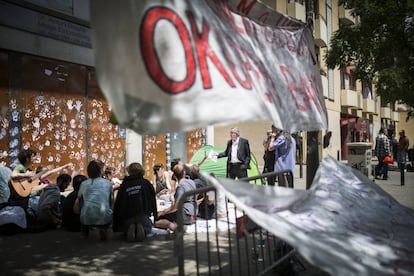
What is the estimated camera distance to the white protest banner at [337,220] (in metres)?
2.17

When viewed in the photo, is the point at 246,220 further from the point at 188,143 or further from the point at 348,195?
the point at 188,143

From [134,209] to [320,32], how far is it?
889 inches

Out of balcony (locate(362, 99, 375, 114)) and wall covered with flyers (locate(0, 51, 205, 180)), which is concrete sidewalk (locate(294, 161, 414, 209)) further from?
balcony (locate(362, 99, 375, 114))

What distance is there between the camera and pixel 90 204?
6250 mm

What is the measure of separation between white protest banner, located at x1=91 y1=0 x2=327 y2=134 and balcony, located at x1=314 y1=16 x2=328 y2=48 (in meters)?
24.6

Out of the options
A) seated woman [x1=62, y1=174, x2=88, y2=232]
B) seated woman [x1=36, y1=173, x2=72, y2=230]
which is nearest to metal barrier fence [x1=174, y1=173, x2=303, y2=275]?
seated woman [x1=62, y1=174, x2=88, y2=232]

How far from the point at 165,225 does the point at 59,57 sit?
5.40 m

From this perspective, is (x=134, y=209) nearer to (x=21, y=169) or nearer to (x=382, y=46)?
(x=21, y=169)

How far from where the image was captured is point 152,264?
16.2 feet

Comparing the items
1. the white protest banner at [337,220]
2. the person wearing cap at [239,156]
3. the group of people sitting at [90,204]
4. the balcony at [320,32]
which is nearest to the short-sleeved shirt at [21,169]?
the group of people sitting at [90,204]

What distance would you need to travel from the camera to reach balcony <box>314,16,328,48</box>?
85.1 ft

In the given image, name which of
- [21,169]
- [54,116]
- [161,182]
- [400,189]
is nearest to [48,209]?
[21,169]

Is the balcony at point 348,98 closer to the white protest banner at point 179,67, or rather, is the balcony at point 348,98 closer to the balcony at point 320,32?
the balcony at point 320,32

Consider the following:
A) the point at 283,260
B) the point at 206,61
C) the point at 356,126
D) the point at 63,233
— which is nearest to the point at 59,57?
the point at 63,233
